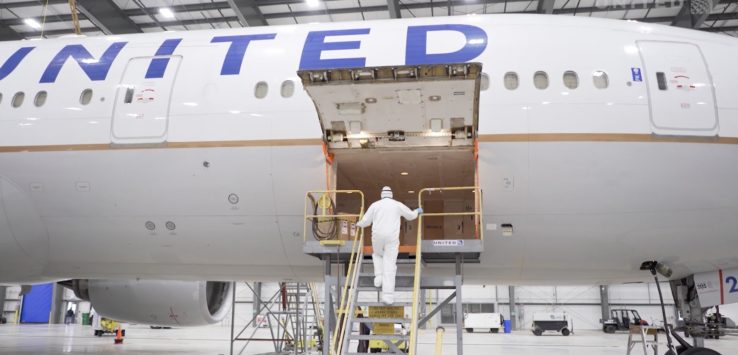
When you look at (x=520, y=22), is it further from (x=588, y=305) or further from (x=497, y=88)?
(x=588, y=305)

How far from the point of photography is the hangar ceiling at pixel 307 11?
18009 millimetres

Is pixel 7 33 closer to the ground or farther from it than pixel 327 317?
farther from it

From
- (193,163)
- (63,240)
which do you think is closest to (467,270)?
(193,163)

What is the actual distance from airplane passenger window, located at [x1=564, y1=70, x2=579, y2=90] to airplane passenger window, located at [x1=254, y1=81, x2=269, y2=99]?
351cm

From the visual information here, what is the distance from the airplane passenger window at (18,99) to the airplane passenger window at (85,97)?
866 millimetres

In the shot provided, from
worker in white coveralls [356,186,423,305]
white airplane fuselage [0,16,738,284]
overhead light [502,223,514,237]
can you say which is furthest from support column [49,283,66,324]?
overhead light [502,223,514,237]

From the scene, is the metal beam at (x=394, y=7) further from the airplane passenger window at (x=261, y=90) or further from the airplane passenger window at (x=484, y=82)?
the airplane passenger window at (x=484, y=82)

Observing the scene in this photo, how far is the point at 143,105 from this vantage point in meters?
7.34

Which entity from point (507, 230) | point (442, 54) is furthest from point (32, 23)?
point (507, 230)

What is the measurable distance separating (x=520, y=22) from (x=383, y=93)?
8.12ft

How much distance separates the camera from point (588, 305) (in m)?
37.7

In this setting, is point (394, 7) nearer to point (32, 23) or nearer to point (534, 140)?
point (534, 140)

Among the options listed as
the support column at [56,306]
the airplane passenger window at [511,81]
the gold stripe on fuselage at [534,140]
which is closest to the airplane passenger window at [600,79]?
the gold stripe on fuselage at [534,140]

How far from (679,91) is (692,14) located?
45.0 feet
